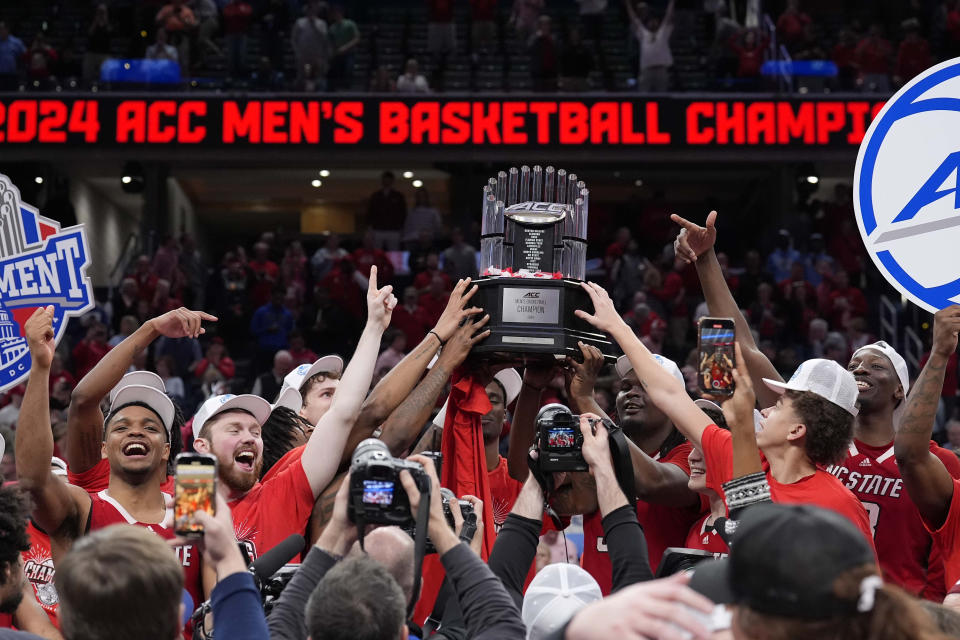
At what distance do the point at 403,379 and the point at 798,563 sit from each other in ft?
8.24

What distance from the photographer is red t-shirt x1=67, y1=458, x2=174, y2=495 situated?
469cm

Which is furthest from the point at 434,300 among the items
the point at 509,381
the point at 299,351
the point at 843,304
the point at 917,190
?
the point at 917,190

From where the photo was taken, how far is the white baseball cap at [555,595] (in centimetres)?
291

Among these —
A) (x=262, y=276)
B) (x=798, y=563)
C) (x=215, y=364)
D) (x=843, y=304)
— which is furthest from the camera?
(x=262, y=276)

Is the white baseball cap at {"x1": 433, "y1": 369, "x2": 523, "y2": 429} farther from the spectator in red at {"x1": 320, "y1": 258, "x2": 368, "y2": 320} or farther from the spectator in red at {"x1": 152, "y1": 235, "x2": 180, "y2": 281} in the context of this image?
the spectator in red at {"x1": 152, "y1": 235, "x2": 180, "y2": 281}

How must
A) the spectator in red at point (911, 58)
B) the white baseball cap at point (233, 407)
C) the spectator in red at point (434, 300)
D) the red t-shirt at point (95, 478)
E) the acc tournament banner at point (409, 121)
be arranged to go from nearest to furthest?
1. the red t-shirt at point (95, 478)
2. the white baseball cap at point (233, 407)
3. the spectator in red at point (434, 300)
4. the acc tournament banner at point (409, 121)
5. the spectator in red at point (911, 58)

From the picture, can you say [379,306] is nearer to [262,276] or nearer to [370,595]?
[370,595]

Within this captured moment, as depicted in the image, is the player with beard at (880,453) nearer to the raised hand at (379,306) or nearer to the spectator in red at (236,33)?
the raised hand at (379,306)

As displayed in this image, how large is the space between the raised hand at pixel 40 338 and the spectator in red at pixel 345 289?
9.19m

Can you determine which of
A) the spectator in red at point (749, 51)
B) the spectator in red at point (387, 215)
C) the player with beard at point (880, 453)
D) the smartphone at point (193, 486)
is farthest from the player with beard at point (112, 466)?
the spectator in red at point (749, 51)

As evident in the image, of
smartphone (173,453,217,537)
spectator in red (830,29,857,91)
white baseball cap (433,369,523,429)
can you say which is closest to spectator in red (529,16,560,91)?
spectator in red (830,29,857,91)

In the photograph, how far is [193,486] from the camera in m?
2.66

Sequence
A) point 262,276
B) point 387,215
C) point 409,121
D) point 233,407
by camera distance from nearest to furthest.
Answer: point 233,407 < point 262,276 < point 409,121 < point 387,215

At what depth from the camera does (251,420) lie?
4867 mm
